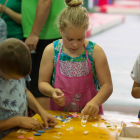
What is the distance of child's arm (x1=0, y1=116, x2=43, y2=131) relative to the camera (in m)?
1.29

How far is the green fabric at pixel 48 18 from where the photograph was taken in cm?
210

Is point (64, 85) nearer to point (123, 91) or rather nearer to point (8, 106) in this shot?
point (8, 106)

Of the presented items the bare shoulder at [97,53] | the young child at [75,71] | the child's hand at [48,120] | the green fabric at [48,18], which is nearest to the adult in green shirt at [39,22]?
the green fabric at [48,18]

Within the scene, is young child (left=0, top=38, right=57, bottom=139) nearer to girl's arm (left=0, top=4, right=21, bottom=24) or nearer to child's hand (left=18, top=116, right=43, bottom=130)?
child's hand (left=18, top=116, right=43, bottom=130)

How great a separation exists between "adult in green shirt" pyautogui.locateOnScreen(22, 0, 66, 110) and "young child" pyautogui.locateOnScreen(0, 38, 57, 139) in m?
0.64

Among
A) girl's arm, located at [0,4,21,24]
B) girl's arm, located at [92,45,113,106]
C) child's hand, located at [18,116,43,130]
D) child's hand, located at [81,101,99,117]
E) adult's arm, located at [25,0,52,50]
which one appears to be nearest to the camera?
child's hand, located at [18,116,43,130]

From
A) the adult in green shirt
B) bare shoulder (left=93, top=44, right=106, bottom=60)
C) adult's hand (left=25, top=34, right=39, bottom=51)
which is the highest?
the adult in green shirt

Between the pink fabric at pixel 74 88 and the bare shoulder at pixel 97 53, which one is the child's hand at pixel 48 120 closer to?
the pink fabric at pixel 74 88

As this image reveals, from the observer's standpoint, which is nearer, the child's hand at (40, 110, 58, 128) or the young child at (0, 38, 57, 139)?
the young child at (0, 38, 57, 139)

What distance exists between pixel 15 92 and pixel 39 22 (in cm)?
81

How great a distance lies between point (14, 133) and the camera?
1.25 meters

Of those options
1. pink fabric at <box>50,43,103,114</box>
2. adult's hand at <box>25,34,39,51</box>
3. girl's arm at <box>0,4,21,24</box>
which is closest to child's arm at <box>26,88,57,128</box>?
pink fabric at <box>50,43,103,114</box>

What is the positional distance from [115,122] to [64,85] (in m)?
0.45

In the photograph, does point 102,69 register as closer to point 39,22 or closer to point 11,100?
point 11,100
